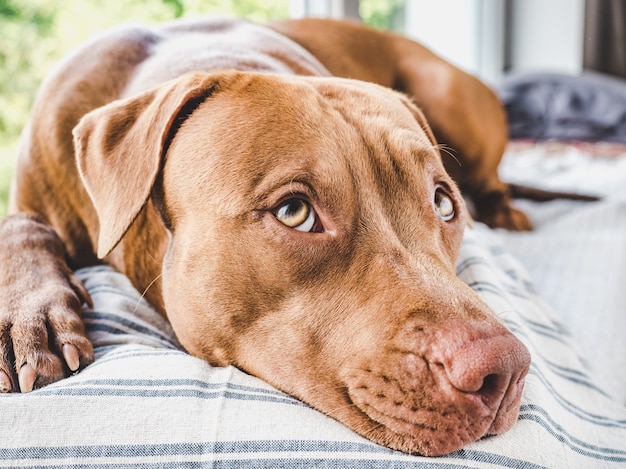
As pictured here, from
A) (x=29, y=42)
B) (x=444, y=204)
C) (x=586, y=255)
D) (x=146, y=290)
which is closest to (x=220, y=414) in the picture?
(x=146, y=290)

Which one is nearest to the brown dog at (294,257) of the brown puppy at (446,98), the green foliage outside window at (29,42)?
the green foliage outside window at (29,42)

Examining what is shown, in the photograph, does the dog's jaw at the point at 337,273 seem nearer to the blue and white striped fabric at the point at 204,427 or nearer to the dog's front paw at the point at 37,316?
the blue and white striped fabric at the point at 204,427

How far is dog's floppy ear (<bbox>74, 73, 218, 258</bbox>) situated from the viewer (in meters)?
1.56

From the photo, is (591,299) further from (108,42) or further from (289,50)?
→ (108,42)

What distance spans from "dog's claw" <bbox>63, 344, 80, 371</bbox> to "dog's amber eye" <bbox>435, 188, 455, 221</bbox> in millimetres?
919

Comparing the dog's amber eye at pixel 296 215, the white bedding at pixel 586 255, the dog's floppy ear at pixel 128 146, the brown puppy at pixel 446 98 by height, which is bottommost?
the white bedding at pixel 586 255

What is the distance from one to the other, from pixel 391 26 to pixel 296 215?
533 centimetres

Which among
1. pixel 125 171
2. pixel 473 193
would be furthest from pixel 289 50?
pixel 473 193

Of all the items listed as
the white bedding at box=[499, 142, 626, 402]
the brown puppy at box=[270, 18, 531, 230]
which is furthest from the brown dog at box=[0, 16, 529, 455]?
the brown puppy at box=[270, 18, 531, 230]

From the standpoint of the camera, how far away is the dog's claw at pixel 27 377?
4.42 ft

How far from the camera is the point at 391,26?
6395mm

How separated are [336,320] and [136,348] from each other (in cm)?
46

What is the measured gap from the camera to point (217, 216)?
4.97 ft

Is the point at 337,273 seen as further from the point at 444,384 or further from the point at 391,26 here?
the point at 391,26
